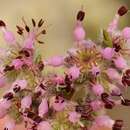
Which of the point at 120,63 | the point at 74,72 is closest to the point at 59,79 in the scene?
the point at 74,72

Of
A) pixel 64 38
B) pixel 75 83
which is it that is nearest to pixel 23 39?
pixel 75 83

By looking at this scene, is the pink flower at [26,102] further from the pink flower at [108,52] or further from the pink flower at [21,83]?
the pink flower at [108,52]

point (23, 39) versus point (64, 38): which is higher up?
point (64, 38)

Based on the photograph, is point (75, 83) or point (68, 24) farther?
point (68, 24)

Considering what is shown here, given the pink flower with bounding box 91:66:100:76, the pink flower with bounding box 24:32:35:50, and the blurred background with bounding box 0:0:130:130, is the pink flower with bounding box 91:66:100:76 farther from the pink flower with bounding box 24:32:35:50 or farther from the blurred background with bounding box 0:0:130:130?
the blurred background with bounding box 0:0:130:130

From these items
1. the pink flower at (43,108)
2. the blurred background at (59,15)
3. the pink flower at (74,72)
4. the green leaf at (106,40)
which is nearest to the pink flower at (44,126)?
the pink flower at (43,108)

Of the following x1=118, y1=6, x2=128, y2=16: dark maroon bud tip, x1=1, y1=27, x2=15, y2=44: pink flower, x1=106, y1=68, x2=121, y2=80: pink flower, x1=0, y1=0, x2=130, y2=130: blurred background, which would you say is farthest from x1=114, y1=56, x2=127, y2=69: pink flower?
x1=0, y1=0, x2=130, y2=130: blurred background

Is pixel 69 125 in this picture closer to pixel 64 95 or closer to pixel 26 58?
pixel 64 95
